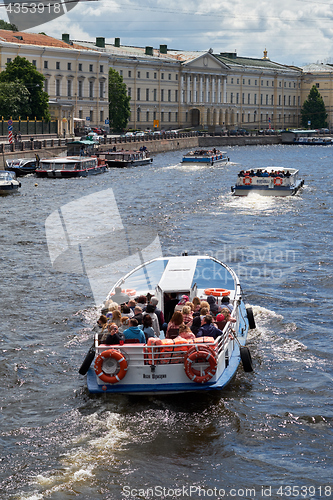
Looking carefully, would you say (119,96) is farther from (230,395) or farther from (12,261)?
(230,395)

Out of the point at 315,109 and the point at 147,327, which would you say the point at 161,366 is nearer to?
the point at 147,327

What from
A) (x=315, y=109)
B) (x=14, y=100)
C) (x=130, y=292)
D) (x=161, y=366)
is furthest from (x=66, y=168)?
(x=315, y=109)

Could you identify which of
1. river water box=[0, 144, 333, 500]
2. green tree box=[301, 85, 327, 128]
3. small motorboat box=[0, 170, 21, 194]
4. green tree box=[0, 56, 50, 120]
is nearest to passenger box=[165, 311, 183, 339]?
river water box=[0, 144, 333, 500]

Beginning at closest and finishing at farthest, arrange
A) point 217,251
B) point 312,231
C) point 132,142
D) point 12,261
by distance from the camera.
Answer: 1. point 12,261
2. point 217,251
3. point 312,231
4. point 132,142

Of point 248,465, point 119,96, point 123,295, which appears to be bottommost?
point 248,465

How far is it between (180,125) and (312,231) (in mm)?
97731

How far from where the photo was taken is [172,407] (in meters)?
12.4

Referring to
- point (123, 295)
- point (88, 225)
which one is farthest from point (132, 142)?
point (123, 295)

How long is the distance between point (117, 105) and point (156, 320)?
91.1 meters

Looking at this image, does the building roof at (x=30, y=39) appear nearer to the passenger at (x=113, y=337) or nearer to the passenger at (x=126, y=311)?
the passenger at (x=126, y=311)

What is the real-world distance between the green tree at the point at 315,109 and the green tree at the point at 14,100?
83758 mm

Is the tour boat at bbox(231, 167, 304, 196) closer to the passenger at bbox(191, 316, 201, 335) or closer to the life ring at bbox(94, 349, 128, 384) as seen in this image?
the passenger at bbox(191, 316, 201, 335)

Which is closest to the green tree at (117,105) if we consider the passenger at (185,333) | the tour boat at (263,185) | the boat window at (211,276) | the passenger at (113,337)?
the tour boat at (263,185)

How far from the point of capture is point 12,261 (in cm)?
2419
